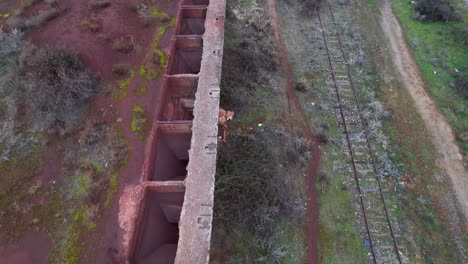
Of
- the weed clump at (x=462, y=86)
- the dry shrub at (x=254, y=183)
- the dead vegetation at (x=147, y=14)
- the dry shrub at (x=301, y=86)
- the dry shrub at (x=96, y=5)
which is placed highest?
the dry shrub at (x=96, y=5)

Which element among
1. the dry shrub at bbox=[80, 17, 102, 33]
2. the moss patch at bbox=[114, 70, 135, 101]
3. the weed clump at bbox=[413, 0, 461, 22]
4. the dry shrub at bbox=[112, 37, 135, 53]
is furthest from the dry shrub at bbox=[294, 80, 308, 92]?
the dry shrub at bbox=[80, 17, 102, 33]

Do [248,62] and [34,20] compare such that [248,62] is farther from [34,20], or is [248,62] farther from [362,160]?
[34,20]

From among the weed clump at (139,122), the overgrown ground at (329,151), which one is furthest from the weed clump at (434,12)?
the weed clump at (139,122)

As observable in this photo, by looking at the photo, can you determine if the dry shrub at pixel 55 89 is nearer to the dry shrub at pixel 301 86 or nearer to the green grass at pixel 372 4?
the dry shrub at pixel 301 86

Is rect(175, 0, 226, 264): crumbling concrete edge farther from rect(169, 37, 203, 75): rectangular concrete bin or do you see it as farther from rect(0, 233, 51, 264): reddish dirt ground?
rect(0, 233, 51, 264): reddish dirt ground

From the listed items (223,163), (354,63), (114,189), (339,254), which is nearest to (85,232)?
(114,189)

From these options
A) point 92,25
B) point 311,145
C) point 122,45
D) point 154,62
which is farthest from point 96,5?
point 311,145

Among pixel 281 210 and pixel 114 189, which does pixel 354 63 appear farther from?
pixel 114 189
